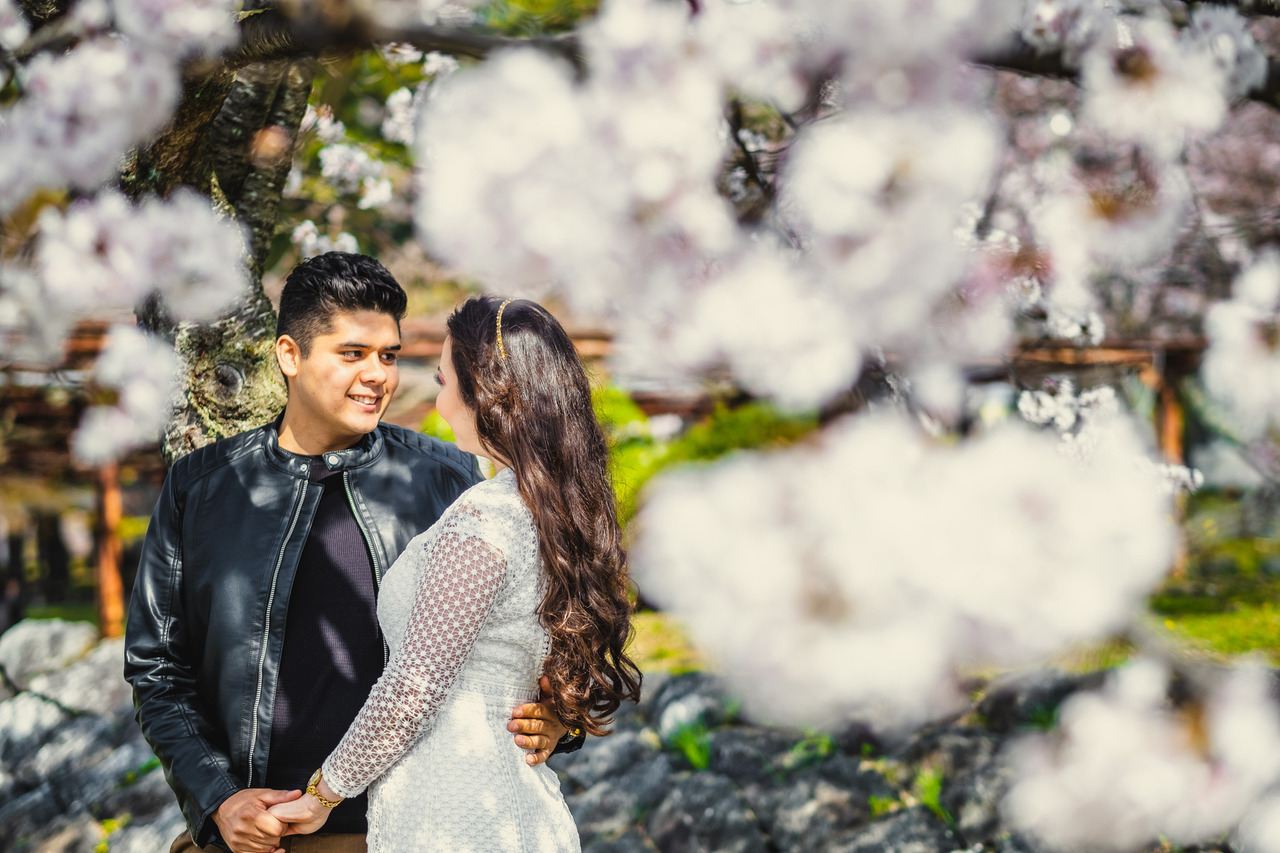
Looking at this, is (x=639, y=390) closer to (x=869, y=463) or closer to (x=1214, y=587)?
(x=1214, y=587)

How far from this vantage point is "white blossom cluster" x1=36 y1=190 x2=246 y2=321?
2104 millimetres

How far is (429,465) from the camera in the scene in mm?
1994

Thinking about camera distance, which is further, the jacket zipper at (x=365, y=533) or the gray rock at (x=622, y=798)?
the gray rock at (x=622, y=798)

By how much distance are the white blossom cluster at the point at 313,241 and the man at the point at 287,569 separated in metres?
2.43

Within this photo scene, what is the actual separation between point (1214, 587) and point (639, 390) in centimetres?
508

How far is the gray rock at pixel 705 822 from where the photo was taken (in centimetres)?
385

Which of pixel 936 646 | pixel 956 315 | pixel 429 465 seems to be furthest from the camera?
pixel 956 315

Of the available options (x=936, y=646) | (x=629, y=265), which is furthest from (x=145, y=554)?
(x=936, y=646)

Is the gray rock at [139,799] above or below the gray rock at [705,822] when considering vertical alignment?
below

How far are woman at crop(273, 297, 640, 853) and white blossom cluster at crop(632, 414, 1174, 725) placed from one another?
1.60 ft

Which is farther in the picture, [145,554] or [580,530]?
[145,554]

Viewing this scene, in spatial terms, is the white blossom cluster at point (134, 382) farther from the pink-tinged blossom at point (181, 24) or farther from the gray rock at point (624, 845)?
the gray rock at point (624, 845)

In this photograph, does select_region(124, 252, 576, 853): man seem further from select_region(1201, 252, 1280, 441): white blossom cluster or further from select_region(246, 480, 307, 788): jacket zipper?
select_region(1201, 252, 1280, 441): white blossom cluster

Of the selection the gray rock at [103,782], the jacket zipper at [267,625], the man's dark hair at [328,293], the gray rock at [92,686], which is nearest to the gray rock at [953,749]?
the jacket zipper at [267,625]
